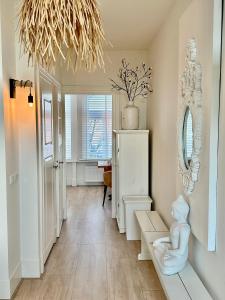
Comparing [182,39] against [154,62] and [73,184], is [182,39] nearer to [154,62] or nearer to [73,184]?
[154,62]

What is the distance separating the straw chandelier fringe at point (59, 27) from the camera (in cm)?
121

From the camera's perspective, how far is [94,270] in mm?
3201

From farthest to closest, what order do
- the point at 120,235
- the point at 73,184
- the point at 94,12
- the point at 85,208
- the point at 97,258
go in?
1. the point at 73,184
2. the point at 85,208
3. the point at 120,235
4. the point at 97,258
5. the point at 94,12

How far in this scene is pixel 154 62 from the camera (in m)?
4.41

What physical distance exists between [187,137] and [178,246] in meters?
0.83

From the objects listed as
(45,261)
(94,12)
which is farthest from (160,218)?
(94,12)

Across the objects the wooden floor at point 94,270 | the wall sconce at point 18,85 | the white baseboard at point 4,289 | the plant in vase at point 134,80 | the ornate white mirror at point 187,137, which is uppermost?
the plant in vase at point 134,80

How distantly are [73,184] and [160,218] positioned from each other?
4.29 metres

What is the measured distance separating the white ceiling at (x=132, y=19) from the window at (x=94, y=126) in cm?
293

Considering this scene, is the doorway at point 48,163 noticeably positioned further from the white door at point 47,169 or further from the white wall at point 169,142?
the white wall at point 169,142

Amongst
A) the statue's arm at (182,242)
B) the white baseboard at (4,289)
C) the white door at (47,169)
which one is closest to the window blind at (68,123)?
the white door at (47,169)

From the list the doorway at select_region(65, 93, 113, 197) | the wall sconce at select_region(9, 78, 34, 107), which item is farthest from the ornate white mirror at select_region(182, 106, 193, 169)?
the doorway at select_region(65, 93, 113, 197)

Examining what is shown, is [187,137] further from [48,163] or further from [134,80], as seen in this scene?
[134,80]

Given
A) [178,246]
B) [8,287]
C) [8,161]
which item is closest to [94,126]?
[8,161]
